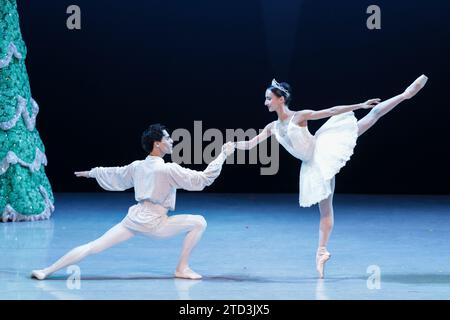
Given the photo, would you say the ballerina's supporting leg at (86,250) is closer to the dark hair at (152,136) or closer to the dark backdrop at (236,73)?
the dark hair at (152,136)

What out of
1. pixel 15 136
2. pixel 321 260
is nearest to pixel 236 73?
pixel 15 136

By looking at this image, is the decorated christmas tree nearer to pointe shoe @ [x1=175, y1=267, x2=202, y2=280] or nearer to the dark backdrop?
the dark backdrop

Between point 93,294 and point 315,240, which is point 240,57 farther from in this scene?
point 93,294

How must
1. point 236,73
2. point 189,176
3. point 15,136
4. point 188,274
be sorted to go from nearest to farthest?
point 189,176, point 188,274, point 15,136, point 236,73

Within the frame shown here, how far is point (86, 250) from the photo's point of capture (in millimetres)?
5199

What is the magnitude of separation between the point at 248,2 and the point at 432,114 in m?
2.47

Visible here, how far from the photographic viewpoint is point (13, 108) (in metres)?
7.77

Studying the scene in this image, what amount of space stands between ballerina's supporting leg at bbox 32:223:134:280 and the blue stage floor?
78 mm

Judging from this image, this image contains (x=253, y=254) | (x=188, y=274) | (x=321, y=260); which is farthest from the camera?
(x=253, y=254)

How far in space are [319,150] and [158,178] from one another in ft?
3.48

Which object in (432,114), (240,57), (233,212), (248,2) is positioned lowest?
(233,212)

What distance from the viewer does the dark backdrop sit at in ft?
32.9

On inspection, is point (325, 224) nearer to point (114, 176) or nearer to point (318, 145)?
point (318, 145)
